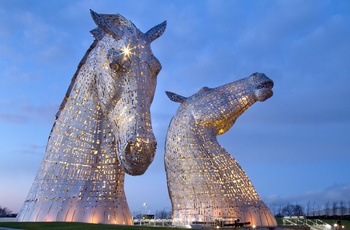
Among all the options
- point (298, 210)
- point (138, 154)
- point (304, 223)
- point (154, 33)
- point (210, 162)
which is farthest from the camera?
point (298, 210)

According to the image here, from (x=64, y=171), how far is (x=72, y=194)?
555mm

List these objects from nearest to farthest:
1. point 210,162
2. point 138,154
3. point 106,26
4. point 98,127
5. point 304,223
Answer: point 138,154 < point 106,26 < point 98,127 < point 210,162 < point 304,223

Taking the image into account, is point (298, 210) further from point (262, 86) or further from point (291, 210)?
point (262, 86)

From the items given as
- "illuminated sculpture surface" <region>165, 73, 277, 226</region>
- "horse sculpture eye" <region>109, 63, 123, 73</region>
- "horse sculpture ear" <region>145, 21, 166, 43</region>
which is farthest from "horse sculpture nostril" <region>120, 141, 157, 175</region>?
"illuminated sculpture surface" <region>165, 73, 277, 226</region>

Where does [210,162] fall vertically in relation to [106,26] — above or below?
below

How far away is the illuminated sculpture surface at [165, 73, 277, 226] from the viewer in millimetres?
15867

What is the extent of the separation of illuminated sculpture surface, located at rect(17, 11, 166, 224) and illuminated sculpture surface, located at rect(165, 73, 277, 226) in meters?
6.68

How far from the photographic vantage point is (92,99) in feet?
31.2

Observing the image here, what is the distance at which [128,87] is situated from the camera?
8125 millimetres

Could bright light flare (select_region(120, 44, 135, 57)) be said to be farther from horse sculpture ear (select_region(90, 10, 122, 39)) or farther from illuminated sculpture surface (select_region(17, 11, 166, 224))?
horse sculpture ear (select_region(90, 10, 122, 39))

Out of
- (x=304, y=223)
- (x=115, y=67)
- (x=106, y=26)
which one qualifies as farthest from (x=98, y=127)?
(x=304, y=223)

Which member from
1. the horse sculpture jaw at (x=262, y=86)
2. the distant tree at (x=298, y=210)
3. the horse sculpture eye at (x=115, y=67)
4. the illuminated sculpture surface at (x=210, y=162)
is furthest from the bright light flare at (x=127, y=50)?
the distant tree at (x=298, y=210)

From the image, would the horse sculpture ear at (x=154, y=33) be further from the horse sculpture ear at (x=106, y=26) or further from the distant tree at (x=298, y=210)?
the distant tree at (x=298, y=210)

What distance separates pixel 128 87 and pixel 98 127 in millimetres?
1934
